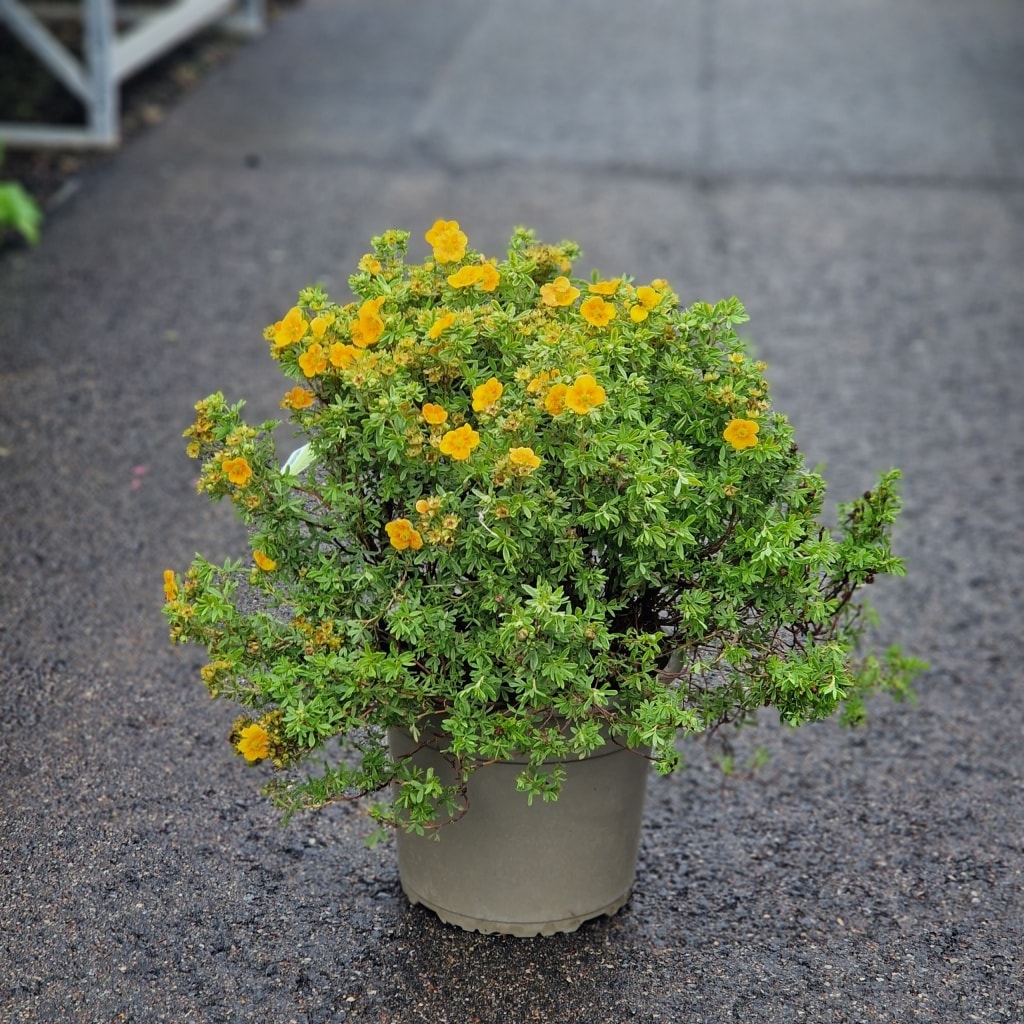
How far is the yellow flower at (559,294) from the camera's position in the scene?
7.71 ft

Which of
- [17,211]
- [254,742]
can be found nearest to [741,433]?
[254,742]

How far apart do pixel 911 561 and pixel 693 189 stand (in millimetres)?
3523

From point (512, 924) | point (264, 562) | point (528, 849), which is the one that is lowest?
point (512, 924)

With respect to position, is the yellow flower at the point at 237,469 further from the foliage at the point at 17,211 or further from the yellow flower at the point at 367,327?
the foliage at the point at 17,211

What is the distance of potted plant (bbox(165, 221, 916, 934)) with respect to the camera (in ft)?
7.08

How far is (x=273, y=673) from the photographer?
2.19m

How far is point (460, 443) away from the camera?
210 centimetres

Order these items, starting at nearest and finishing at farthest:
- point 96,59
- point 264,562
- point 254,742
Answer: point 254,742 → point 264,562 → point 96,59

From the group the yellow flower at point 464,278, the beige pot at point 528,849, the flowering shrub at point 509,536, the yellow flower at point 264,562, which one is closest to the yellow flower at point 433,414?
the flowering shrub at point 509,536

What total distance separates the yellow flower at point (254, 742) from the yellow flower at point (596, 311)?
855 mm

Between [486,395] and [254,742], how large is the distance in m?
0.66

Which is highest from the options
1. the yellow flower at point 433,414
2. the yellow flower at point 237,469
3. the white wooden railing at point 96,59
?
the yellow flower at point 433,414

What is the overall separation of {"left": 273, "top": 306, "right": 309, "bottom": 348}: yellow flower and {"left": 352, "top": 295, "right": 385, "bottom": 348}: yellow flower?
86mm

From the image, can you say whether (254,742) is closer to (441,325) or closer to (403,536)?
(403,536)
